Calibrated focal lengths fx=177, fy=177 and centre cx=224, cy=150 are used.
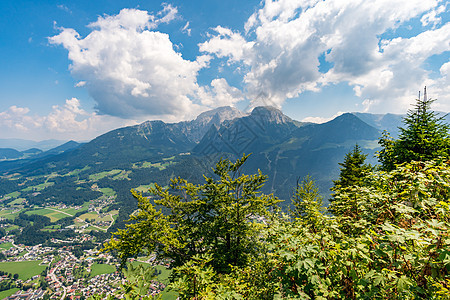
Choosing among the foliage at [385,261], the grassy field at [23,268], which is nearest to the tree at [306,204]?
the foliage at [385,261]

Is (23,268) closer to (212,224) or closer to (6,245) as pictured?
(6,245)

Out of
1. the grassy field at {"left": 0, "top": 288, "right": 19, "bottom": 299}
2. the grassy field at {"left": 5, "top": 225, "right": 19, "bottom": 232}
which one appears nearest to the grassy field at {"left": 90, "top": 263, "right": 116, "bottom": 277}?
the grassy field at {"left": 0, "top": 288, "right": 19, "bottom": 299}

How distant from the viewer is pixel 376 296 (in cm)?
341

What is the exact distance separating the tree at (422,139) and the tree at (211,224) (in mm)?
10406

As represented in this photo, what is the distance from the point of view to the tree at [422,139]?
1300cm

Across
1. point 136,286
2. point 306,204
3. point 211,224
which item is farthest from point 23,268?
point 306,204

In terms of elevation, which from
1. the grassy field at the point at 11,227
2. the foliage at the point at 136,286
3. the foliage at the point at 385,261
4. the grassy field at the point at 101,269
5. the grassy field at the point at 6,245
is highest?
the foliage at the point at 385,261

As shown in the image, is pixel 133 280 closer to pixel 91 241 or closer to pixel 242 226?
pixel 242 226

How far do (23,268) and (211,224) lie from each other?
178514 mm

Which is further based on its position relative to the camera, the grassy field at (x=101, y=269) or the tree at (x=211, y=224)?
the grassy field at (x=101, y=269)

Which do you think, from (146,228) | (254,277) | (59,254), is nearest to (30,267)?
(59,254)

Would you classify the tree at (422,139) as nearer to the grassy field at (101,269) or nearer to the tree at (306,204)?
the tree at (306,204)

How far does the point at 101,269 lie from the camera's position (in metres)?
110

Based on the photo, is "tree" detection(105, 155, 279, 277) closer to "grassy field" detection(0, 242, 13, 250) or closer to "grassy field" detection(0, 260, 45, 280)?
"grassy field" detection(0, 260, 45, 280)
